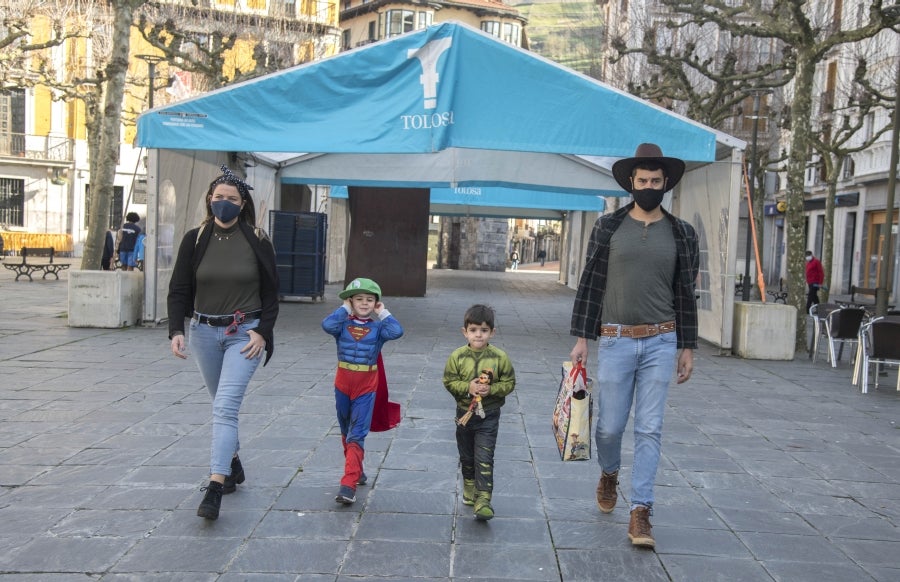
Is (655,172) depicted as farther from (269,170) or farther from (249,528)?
(269,170)

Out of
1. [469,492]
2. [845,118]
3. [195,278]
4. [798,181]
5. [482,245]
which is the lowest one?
[469,492]

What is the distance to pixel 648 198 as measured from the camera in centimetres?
436

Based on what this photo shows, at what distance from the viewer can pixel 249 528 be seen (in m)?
4.25

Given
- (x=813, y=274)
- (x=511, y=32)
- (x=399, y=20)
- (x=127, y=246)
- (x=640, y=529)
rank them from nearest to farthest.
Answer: (x=640, y=529)
(x=127, y=246)
(x=813, y=274)
(x=399, y=20)
(x=511, y=32)

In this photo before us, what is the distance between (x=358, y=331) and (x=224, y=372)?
2.39ft

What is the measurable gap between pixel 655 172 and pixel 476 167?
39.7ft

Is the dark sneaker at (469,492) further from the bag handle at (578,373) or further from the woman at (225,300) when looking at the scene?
the woman at (225,300)

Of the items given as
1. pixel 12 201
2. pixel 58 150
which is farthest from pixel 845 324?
pixel 12 201

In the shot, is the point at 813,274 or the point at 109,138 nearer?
the point at 109,138

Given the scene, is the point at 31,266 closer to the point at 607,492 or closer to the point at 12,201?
the point at 12,201

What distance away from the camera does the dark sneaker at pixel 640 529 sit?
4137 millimetres

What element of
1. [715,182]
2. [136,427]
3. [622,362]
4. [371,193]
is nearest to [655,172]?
[622,362]

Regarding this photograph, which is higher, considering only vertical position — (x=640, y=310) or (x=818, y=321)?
(x=640, y=310)

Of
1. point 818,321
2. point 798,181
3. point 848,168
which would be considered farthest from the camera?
A: point 848,168
